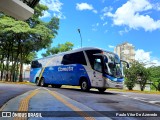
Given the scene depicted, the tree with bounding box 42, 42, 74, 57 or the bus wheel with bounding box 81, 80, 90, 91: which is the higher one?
the tree with bounding box 42, 42, 74, 57

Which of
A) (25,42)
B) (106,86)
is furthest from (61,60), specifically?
(25,42)

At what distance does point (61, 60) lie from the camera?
25.8 metres

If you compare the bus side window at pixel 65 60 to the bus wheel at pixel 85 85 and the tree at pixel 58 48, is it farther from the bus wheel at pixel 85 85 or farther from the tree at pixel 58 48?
the tree at pixel 58 48

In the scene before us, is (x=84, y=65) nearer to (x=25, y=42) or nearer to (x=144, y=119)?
(x=144, y=119)

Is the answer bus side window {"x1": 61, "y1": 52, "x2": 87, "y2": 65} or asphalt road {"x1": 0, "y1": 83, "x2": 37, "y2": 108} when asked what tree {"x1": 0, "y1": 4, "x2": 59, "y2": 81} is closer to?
bus side window {"x1": 61, "y1": 52, "x2": 87, "y2": 65}

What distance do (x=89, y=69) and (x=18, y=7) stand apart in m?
6.22

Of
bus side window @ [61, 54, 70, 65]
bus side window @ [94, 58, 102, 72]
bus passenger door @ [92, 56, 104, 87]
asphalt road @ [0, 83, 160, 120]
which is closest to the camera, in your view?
asphalt road @ [0, 83, 160, 120]

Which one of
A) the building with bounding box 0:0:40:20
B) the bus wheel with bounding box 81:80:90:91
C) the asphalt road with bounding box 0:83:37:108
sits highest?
the building with bounding box 0:0:40:20

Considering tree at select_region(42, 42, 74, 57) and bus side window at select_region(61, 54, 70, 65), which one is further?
tree at select_region(42, 42, 74, 57)

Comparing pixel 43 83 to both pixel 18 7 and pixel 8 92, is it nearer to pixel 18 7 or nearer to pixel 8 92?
pixel 18 7

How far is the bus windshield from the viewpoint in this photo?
19906 mm

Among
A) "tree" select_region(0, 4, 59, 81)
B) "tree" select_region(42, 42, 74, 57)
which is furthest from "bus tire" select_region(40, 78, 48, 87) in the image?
"tree" select_region(42, 42, 74, 57)

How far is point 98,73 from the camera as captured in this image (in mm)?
20219

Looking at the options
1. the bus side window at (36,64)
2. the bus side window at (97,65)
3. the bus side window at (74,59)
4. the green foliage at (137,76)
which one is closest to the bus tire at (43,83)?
the bus side window at (36,64)
